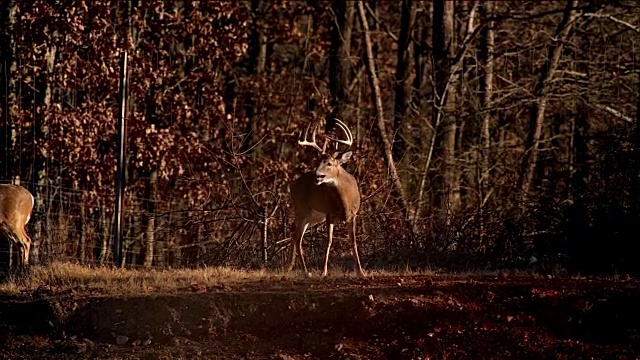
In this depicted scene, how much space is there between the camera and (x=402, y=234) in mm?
18031

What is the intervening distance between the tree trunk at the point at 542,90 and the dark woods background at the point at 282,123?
0.06 metres

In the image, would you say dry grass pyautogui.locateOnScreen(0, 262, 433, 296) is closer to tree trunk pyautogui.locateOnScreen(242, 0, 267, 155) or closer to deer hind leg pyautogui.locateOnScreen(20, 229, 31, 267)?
deer hind leg pyautogui.locateOnScreen(20, 229, 31, 267)

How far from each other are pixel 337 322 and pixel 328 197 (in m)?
3.43

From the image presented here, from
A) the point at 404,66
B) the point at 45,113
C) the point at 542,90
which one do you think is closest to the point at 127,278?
the point at 45,113

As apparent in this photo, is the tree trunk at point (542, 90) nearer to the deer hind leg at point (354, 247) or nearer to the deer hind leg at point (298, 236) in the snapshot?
the deer hind leg at point (298, 236)

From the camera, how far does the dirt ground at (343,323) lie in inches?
438

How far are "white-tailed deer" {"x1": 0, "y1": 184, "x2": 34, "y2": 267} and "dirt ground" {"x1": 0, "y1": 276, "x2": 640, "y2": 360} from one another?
4986mm

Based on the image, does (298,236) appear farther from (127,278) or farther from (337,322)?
(337,322)

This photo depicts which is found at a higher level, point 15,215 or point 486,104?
point 486,104

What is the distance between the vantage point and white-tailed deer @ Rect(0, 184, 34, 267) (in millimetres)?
17141

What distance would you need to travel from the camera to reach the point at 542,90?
24.4m

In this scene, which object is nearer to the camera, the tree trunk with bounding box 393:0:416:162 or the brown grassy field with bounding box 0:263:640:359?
the brown grassy field with bounding box 0:263:640:359

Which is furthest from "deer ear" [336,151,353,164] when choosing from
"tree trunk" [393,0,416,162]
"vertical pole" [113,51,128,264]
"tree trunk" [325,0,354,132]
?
"tree trunk" [325,0,354,132]

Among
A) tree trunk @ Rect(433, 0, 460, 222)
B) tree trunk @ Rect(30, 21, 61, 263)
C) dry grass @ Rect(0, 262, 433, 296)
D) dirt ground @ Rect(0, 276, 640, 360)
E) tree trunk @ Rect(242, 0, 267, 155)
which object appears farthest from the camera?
tree trunk @ Rect(242, 0, 267, 155)
